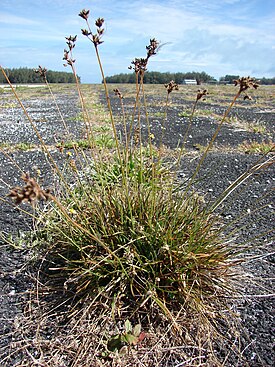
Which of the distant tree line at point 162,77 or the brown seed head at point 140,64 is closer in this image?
the brown seed head at point 140,64

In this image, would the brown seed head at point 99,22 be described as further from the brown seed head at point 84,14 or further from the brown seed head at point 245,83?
the brown seed head at point 245,83

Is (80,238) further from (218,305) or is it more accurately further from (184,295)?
(218,305)

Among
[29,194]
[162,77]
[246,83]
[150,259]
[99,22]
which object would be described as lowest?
[162,77]

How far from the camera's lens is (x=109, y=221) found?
1.81m

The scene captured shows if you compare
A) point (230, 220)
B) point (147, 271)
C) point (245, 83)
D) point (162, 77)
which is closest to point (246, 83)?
point (245, 83)

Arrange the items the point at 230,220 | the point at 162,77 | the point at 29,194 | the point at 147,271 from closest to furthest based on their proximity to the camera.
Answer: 1. the point at 29,194
2. the point at 147,271
3. the point at 230,220
4. the point at 162,77

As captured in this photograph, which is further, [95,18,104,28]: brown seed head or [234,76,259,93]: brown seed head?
[95,18,104,28]: brown seed head

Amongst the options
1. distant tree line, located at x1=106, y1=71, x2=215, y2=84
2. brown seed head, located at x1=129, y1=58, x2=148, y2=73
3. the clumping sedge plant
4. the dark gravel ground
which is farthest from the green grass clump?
distant tree line, located at x1=106, y1=71, x2=215, y2=84

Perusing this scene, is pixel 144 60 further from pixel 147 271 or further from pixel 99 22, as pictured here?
pixel 147 271

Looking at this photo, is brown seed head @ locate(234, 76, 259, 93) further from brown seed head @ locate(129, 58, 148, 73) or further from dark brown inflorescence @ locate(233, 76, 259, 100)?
brown seed head @ locate(129, 58, 148, 73)

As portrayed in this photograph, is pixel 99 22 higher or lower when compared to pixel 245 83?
higher

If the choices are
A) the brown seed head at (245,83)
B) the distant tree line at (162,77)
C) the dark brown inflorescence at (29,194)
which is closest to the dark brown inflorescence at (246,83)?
the brown seed head at (245,83)

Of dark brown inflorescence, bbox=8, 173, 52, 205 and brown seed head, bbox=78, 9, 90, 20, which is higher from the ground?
brown seed head, bbox=78, 9, 90, 20

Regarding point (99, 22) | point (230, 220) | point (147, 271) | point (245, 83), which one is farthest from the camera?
point (230, 220)
